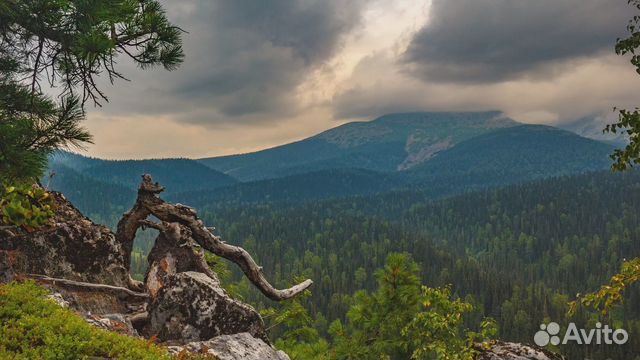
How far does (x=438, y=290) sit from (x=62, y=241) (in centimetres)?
1146

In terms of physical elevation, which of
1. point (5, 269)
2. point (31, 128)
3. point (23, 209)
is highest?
point (31, 128)

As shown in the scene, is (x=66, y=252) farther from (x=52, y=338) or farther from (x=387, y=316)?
(x=387, y=316)

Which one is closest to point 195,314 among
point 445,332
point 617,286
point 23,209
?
point 23,209

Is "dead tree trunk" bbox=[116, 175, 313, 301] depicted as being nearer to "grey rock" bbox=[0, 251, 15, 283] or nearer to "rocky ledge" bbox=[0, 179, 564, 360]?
"rocky ledge" bbox=[0, 179, 564, 360]

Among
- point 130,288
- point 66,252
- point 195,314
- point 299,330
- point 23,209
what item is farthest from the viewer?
point 299,330

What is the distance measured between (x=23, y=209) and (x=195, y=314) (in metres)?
4.61

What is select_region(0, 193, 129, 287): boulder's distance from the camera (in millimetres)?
11203

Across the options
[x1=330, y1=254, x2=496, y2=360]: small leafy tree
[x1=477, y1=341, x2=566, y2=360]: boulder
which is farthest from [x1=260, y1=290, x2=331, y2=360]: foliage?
[x1=477, y1=341, x2=566, y2=360]: boulder

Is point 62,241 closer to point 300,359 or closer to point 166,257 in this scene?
point 166,257

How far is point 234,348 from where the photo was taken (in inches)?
383

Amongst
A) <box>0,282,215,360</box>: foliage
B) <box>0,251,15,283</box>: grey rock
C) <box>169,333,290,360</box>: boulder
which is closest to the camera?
<box>0,282,215,360</box>: foliage

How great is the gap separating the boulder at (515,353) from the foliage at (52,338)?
765 centimetres

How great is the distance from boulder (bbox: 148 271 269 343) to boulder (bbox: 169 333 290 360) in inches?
22.7

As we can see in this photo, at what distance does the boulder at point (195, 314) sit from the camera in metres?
10.6
